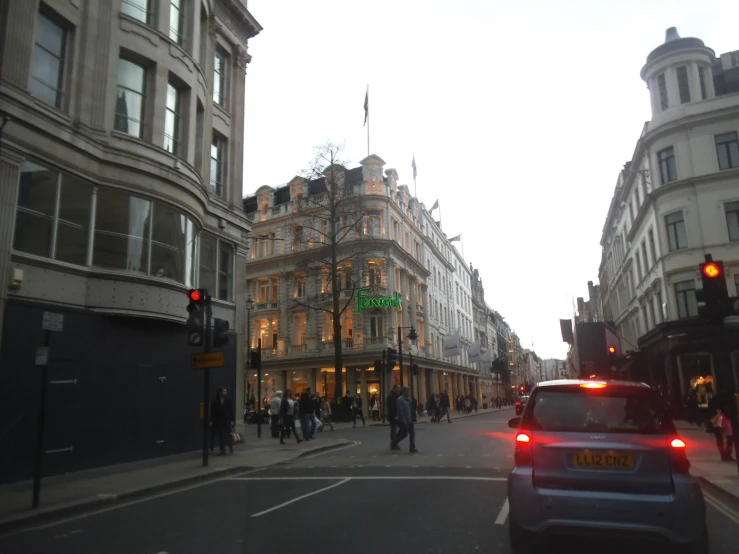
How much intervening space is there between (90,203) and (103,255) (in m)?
1.31

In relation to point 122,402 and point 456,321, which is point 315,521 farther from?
point 456,321

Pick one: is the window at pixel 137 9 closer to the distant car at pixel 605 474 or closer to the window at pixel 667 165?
the distant car at pixel 605 474

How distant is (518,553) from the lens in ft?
18.6

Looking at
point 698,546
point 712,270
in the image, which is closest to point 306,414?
point 712,270

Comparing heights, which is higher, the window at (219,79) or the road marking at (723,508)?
the window at (219,79)

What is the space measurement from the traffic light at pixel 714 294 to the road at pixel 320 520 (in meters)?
3.05

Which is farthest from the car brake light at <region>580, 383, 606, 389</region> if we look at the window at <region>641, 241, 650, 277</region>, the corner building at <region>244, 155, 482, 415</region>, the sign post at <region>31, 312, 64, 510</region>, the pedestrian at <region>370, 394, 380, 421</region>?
the corner building at <region>244, 155, 482, 415</region>

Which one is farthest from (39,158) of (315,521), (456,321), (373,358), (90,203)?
(456,321)

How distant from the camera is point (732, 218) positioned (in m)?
28.9

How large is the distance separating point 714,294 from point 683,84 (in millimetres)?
25806

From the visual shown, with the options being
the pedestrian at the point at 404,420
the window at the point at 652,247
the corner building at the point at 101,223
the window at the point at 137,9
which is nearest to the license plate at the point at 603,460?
the pedestrian at the point at 404,420

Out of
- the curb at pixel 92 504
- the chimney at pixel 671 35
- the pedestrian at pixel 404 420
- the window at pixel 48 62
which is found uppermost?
the chimney at pixel 671 35

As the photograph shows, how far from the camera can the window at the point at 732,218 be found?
94.1ft

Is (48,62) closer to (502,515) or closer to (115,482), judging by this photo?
(115,482)
